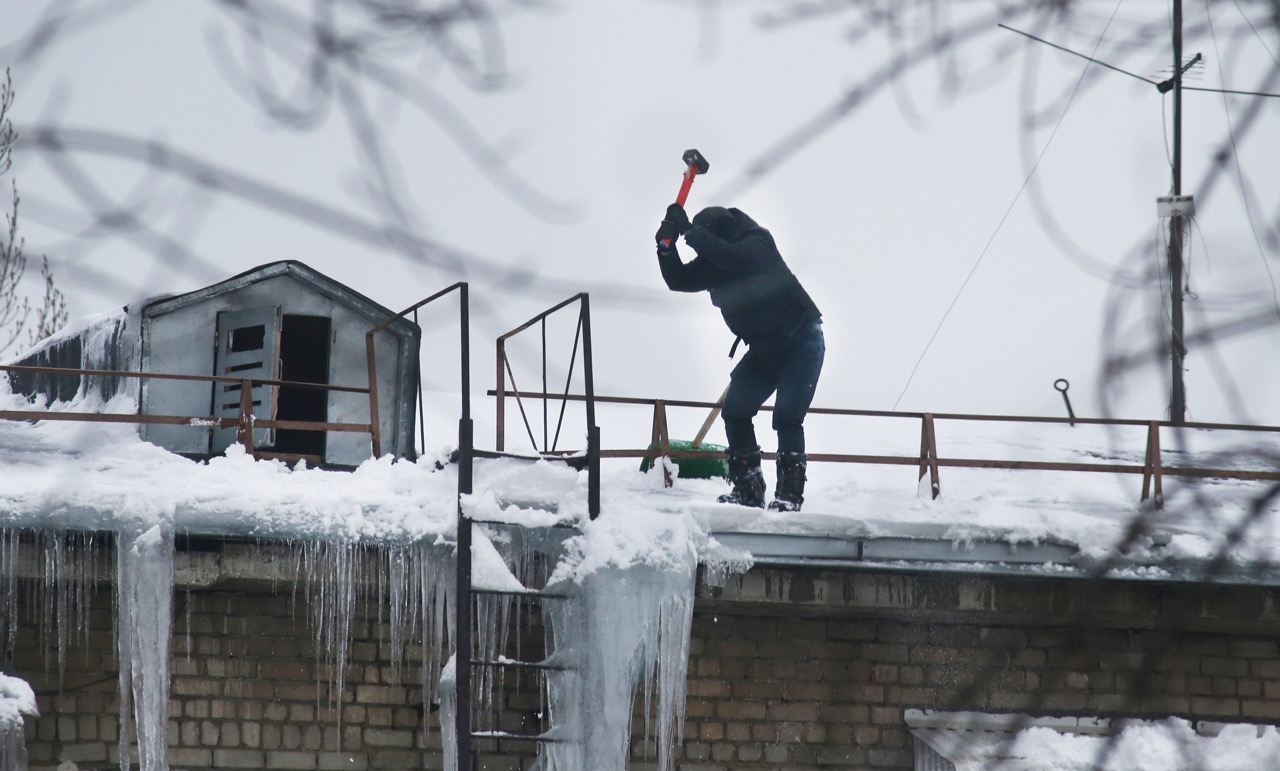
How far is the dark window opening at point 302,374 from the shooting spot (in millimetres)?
9930

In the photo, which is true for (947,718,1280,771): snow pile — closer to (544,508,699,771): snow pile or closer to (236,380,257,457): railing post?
(544,508,699,771): snow pile

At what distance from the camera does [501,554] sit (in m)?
6.77

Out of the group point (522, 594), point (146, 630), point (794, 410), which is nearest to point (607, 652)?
point (522, 594)

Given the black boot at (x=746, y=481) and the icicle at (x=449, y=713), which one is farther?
the black boot at (x=746, y=481)

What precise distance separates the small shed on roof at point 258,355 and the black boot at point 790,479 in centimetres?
332

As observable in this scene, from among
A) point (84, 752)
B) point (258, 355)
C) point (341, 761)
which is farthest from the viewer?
point (258, 355)

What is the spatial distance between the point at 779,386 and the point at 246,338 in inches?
165

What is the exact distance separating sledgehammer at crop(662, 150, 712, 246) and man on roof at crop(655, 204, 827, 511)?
0.19 ft

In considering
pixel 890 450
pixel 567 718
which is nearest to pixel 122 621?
pixel 567 718

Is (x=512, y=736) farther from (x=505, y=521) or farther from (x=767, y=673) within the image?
(x=767, y=673)

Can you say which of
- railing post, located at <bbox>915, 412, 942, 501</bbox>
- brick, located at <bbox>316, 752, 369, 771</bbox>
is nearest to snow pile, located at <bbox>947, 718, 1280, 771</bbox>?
railing post, located at <bbox>915, 412, 942, 501</bbox>

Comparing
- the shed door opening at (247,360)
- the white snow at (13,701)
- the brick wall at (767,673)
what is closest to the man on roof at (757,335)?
the brick wall at (767,673)

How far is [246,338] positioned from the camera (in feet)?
31.8

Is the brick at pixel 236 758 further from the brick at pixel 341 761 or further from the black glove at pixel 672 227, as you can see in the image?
the black glove at pixel 672 227
